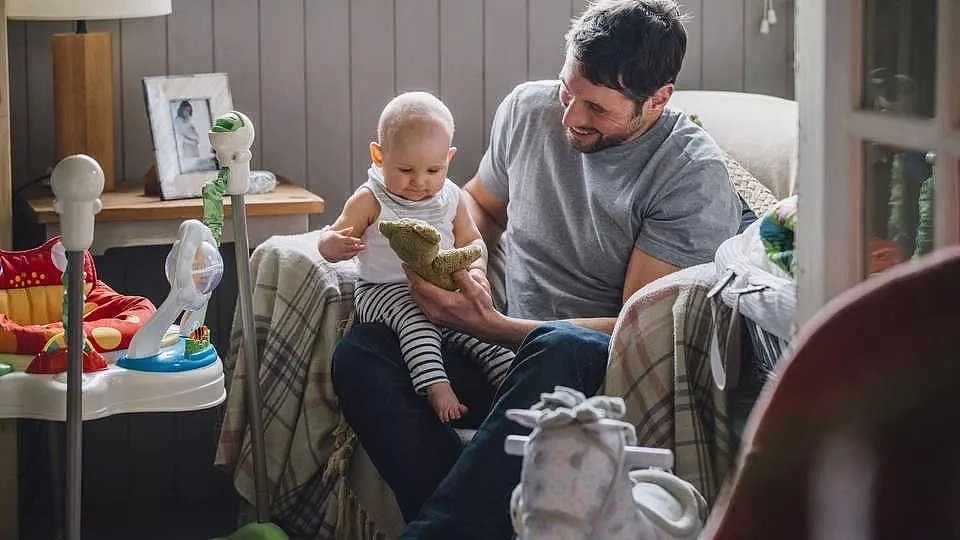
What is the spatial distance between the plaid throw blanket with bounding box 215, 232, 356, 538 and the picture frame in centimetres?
34

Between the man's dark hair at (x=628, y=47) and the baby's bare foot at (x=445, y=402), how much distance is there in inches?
23.5

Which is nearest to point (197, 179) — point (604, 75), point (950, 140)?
point (604, 75)

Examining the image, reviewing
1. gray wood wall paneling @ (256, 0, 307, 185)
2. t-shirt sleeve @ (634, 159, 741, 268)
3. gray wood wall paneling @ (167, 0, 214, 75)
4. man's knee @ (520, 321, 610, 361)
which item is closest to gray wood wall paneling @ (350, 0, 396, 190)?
gray wood wall paneling @ (256, 0, 307, 185)

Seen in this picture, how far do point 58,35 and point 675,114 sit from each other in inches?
47.8

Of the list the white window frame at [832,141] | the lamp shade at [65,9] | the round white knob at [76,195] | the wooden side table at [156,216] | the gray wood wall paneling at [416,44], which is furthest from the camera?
the gray wood wall paneling at [416,44]

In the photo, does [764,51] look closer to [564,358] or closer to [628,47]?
[628,47]

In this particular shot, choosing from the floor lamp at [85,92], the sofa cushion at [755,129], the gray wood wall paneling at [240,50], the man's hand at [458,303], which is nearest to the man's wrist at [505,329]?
the man's hand at [458,303]

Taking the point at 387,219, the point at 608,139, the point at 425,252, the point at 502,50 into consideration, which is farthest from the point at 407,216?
the point at 502,50

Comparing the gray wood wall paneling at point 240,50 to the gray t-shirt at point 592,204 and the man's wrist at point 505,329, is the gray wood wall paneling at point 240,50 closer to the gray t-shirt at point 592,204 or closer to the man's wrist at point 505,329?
the gray t-shirt at point 592,204

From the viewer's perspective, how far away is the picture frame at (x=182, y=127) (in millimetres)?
2777

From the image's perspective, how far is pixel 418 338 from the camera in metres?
2.30

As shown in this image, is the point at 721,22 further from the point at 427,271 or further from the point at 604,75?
the point at 427,271

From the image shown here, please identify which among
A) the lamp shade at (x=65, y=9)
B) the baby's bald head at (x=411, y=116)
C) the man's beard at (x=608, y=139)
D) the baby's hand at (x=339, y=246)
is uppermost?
the lamp shade at (x=65, y=9)

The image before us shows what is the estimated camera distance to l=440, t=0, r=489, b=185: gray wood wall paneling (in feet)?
10.6
